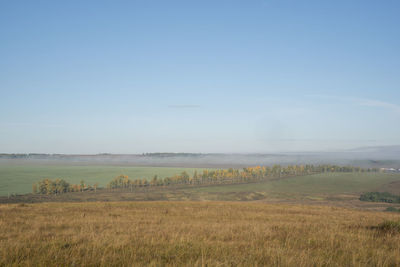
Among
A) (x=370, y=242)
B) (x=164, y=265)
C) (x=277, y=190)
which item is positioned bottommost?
(x=277, y=190)

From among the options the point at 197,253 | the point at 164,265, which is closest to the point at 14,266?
the point at 164,265

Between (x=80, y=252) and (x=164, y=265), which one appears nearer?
(x=164, y=265)

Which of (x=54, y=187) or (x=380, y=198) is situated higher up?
(x=380, y=198)

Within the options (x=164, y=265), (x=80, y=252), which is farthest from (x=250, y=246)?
(x=80, y=252)

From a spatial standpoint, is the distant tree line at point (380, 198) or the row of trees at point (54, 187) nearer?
the distant tree line at point (380, 198)

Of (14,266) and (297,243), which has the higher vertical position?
(14,266)

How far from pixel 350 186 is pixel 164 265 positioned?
7122 inches

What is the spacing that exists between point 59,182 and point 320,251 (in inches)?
7101

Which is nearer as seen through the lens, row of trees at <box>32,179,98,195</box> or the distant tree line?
the distant tree line

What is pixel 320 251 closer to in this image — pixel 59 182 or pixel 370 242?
pixel 370 242

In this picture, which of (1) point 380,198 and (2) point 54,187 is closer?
(1) point 380,198

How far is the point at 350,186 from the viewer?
162m

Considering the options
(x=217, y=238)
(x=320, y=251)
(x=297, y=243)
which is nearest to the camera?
(x=320, y=251)

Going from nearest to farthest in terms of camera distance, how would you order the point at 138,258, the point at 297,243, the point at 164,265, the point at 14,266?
the point at 14,266 → the point at 164,265 → the point at 138,258 → the point at 297,243
